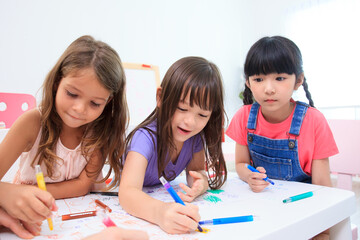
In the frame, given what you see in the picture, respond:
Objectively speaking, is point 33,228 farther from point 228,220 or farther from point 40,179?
point 228,220

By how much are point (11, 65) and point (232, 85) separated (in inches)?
102

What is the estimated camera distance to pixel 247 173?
2.90 ft

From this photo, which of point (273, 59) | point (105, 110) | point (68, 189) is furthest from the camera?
point (273, 59)

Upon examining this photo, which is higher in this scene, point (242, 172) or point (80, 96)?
point (80, 96)

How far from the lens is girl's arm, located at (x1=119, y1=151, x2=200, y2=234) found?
47 cm

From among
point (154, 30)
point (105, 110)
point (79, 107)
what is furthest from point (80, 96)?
point (154, 30)

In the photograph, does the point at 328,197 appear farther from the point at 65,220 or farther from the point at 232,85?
the point at 232,85

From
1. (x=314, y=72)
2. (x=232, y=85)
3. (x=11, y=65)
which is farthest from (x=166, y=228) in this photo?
(x=232, y=85)

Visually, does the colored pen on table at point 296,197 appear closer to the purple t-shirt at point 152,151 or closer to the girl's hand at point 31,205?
the purple t-shirt at point 152,151

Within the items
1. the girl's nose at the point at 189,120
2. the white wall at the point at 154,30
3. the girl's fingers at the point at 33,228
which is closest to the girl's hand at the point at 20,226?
the girl's fingers at the point at 33,228

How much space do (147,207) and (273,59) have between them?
25.8 inches

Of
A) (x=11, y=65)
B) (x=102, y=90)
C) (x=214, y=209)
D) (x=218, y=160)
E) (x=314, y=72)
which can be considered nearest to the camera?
(x=214, y=209)

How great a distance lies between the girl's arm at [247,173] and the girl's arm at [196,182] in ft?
0.40

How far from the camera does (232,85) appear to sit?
3.79 m
